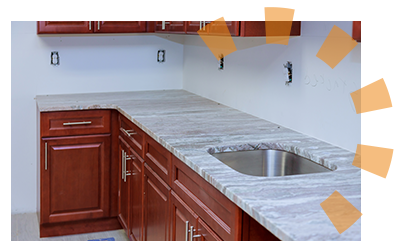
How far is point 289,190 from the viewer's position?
4.60 ft

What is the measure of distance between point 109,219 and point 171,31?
1400mm

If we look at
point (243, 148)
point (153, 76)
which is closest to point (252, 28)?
point (243, 148)

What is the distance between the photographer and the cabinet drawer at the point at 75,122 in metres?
2.95

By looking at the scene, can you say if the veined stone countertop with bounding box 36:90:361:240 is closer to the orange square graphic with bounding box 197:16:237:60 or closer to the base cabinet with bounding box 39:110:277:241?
the base cabinet with bounding box 39:110:277:241

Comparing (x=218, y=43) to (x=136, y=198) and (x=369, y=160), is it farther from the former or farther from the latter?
(x=369, y=160)

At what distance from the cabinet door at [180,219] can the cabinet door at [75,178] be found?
123 cm

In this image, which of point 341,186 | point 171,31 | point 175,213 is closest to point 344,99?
point 341,186

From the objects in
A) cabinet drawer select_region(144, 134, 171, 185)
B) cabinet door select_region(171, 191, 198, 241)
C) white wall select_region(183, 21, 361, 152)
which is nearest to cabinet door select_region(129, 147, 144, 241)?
cabinet drawer select_region(144, 134, 171, 185)

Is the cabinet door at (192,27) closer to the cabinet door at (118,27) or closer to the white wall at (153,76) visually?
the white wall at (153,76)

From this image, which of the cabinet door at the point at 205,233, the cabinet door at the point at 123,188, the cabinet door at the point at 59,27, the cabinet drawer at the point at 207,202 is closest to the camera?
the cabinet drawer at the point at 207,202

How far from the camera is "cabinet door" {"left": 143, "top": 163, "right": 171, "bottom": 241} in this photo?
216 cm

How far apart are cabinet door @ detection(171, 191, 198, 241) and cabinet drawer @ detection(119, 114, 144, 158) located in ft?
1.95

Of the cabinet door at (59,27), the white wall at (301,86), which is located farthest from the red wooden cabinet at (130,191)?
the cabinet door at (59,27)

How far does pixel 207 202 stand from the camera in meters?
1.66
